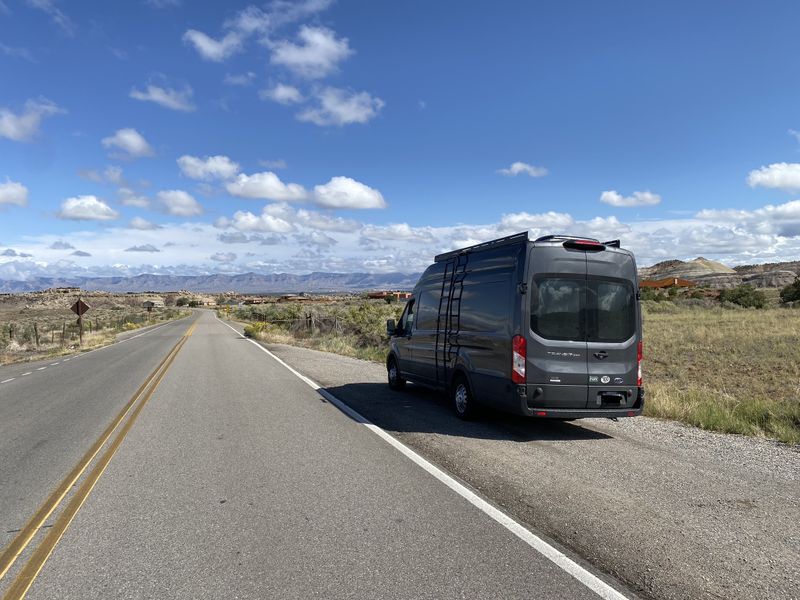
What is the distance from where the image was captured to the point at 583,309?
803 centimetres

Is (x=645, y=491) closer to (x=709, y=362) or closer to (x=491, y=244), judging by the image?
Answer: (x=491, y=244)

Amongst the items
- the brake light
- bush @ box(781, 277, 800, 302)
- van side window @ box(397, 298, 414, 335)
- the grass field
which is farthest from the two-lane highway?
bush @ box(781, 277, 800, 302)

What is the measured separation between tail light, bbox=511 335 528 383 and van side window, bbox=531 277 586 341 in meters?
0.25

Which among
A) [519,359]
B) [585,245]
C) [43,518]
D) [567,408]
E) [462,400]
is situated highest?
[585,245]

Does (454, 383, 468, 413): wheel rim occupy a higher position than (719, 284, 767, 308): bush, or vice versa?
(719, 284, 767, 308): bush

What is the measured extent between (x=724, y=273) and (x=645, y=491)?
153 m

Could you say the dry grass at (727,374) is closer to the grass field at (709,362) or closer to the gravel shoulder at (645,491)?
the grass field at (709,362)

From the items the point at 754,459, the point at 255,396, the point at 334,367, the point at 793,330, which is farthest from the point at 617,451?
the point at 793,330

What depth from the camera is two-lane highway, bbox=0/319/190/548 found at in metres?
5.80

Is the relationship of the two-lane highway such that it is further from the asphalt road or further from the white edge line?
the white edge line

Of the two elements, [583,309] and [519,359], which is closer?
[519,359]

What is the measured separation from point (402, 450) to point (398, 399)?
13.6ft

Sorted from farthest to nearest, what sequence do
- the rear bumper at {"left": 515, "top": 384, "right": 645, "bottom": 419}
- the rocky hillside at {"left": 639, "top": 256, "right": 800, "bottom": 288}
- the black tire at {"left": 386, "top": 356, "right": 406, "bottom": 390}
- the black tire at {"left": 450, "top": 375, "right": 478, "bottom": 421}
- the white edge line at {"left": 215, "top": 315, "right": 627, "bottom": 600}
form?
the rocky hillside at {"left": 639, "top": 256, "right": 800, "bottom": 288} → the black tire at {"left": 386, "top": 356, "right": 406, "bottom": 390} → the black tire at {"left": 450, "top": 375, "right": 478, "bottom": 421} → the rear bumper at {"left": 515, "top": 384, "right": 645, "bottom": 419} → the white edge line at {"left": 215, "top": 315, "right": 627, "bottom": 600}

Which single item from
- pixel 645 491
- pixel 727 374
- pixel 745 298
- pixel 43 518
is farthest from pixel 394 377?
pixel 745 298
